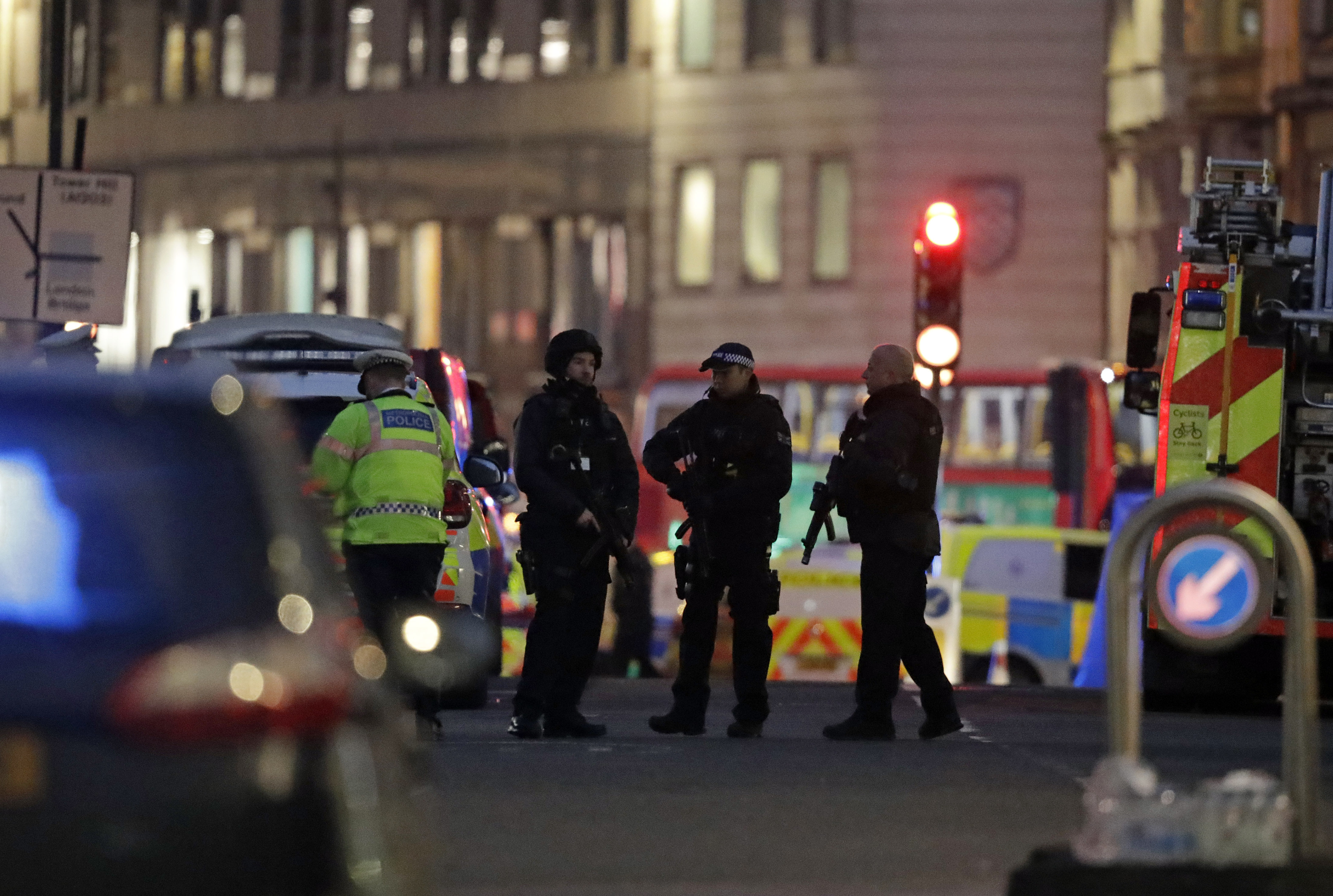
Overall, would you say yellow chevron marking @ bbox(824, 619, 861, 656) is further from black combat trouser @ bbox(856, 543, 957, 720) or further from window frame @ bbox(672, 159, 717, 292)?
window frame @ bbox(672, 159, 717, 292)

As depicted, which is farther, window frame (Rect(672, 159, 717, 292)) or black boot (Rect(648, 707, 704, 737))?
window frame (Rect(672, 159, 717, 292))

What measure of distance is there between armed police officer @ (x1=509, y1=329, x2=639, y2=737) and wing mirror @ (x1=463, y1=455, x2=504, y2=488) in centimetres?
247

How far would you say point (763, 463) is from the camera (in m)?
13.6

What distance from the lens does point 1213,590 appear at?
7.29 metres

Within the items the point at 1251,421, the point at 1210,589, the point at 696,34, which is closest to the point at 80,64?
the point at 696,34

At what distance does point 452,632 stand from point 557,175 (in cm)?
4649

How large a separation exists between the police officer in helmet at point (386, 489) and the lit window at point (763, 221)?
36718 millimetres

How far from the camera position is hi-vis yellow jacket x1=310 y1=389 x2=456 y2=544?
1284 cm

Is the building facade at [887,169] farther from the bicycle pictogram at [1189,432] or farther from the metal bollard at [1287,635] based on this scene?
the metal bollard at [1287,635]

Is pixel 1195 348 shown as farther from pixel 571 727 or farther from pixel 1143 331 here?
pixel 571 727

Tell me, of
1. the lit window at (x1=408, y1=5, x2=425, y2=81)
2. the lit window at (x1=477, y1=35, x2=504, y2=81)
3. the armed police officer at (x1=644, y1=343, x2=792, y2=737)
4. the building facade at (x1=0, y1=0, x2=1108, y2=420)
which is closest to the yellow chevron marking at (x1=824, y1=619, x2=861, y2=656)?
the armed police officer at (x1=644, y1=343, x2=792, y2=737)

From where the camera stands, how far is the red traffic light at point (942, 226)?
21156mm

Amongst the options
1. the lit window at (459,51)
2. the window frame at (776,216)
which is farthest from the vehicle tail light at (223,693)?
the lit window at (459,51)

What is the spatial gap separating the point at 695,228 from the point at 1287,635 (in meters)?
43.5
